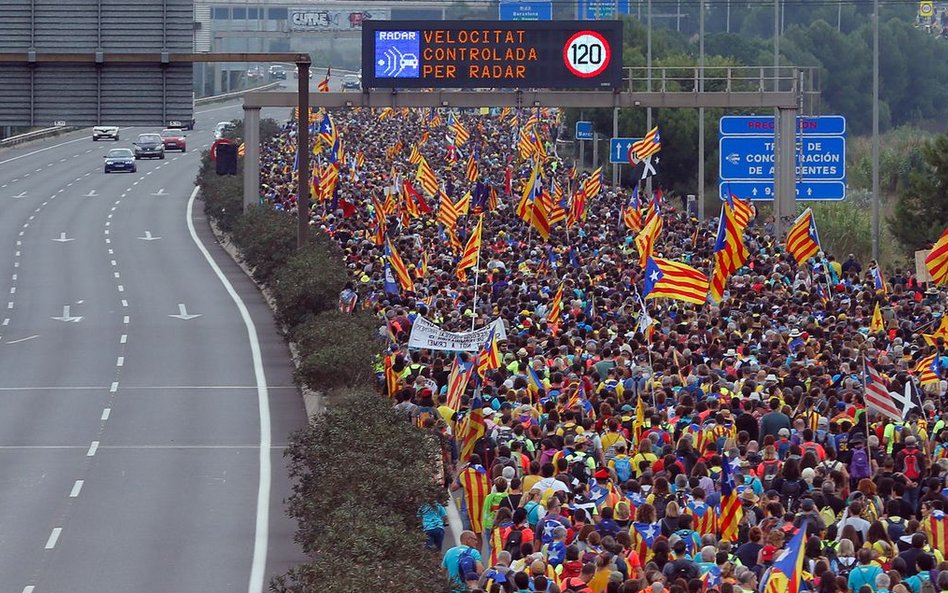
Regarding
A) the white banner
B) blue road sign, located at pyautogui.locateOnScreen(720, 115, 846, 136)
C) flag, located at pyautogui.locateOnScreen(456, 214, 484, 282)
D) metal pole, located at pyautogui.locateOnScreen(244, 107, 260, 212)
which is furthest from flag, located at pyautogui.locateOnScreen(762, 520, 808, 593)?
the white banner

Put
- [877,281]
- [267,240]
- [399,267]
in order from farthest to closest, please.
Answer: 1. [267,240]
2. [399,267]
3. [877,281]

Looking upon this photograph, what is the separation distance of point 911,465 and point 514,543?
15.4 ft

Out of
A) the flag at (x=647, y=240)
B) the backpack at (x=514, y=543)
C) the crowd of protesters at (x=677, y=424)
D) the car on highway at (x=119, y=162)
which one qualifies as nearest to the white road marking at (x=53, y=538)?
the crowd of protesters at (x=677, y=424)

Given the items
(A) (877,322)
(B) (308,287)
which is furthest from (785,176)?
(A) (877,322)

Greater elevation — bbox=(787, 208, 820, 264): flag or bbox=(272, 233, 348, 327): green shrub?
bbox=(787, 208, 820, 264): flag

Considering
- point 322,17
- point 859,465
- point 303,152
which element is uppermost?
point 322,17

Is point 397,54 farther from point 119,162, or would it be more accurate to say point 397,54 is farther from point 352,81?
point 352,81

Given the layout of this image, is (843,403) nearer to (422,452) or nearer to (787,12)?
(422,452)

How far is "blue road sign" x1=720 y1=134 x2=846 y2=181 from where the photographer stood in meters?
44.2

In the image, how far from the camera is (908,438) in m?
19.1

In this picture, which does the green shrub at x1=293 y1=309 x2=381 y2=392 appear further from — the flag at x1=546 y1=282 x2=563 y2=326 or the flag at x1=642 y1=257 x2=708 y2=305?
the flag at x1=642 y1=257 x2=708 y2=305

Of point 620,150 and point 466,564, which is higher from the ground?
point 620,150

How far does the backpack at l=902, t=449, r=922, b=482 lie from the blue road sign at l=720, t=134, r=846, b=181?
85.3ft

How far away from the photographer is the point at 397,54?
146 ft
